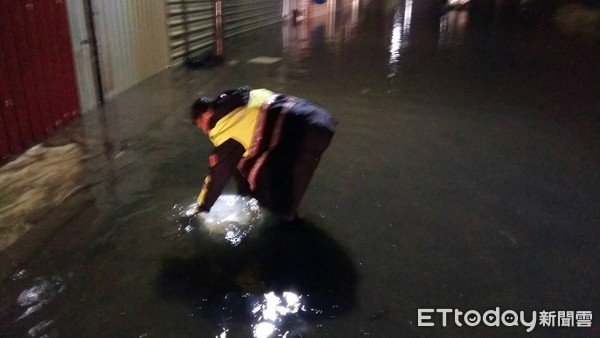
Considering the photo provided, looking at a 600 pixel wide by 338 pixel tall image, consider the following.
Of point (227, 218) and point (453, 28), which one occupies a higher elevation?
point (453, 28)

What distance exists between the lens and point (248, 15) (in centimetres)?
1427

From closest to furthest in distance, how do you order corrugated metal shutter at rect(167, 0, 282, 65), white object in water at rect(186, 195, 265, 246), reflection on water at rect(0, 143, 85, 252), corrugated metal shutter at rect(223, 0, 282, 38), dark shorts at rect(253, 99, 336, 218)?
dark shorts at rect(253, 99, 336, 218) → white object in water at rect(186, 195, 265, 246) → reflection on water at rect(0, 143, 85, 252) → corrugated metal shutter at rect(167, 0, 282, 65) → corrugated metal shutter at rect(223, 0, 282, 38)

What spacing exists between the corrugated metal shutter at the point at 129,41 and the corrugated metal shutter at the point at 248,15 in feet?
12.6

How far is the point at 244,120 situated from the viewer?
3602 millimetres

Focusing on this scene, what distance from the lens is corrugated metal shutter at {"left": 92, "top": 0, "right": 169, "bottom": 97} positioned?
734cm

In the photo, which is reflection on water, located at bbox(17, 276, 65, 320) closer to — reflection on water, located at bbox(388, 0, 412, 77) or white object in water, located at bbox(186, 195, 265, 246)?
white object in water, located at bbox(186, 195, 265, 246)

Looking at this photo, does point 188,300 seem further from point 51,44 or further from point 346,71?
point 346,71

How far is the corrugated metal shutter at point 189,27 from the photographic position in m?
9.91

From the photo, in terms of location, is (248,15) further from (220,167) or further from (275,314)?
(275,314)

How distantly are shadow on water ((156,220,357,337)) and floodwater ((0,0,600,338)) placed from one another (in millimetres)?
11

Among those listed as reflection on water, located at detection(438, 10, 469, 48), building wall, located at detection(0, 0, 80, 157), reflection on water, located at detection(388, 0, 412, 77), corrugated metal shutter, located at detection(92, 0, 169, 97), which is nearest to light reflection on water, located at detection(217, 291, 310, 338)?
building wall, located at detection(0, 0, 80, 157)

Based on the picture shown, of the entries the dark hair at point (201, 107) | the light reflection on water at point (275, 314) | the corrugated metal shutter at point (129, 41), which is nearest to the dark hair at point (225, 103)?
the dark hair at point (201, 107)
